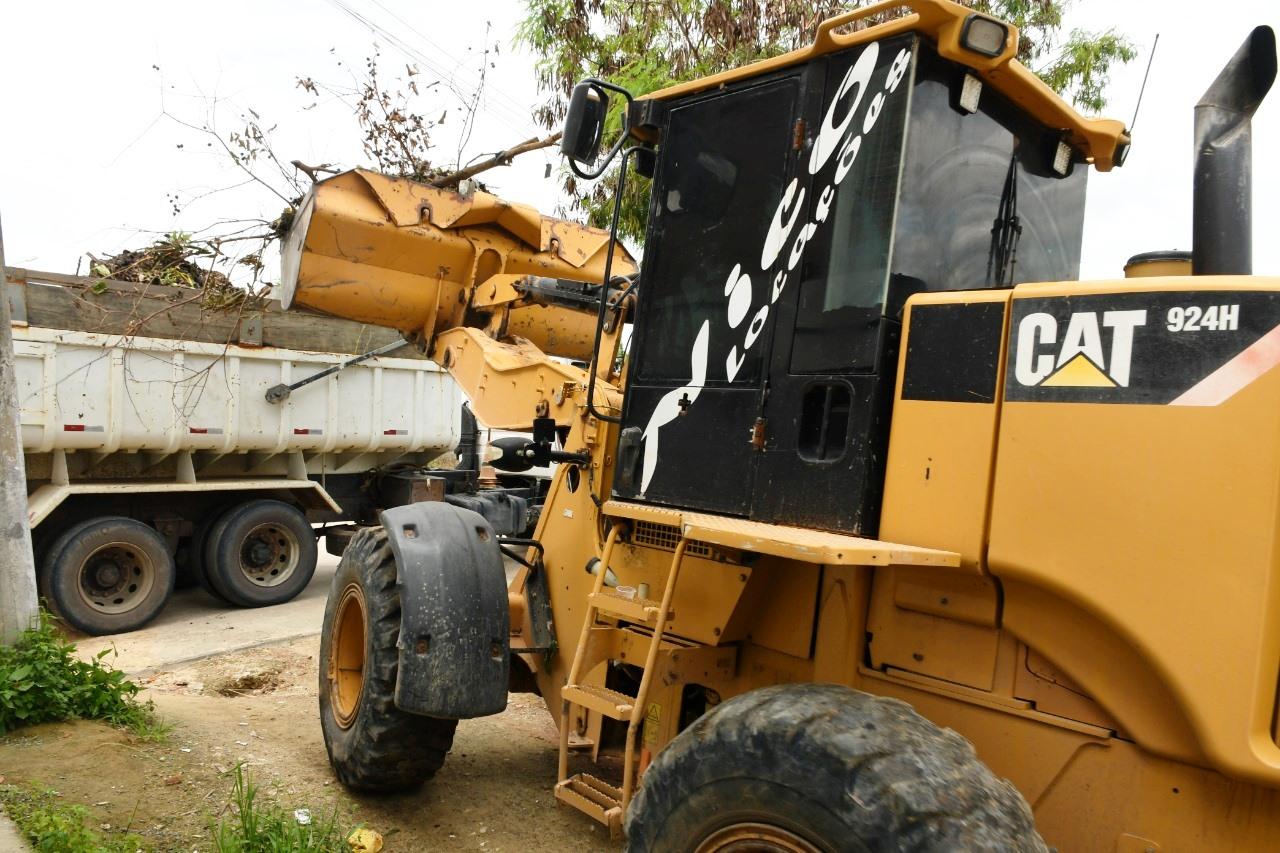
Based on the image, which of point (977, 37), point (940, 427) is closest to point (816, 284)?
point (940, 427)

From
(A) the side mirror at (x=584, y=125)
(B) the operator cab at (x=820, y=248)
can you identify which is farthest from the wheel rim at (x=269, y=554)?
(A) the side mirror at (x=584, y=125)

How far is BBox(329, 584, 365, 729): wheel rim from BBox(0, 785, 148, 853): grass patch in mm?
966

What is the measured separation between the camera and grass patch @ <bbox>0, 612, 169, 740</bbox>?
175 inches

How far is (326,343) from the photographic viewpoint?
8.92 meters

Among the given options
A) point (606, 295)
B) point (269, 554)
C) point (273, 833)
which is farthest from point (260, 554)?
point (606, 295)

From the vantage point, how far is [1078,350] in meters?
2.24

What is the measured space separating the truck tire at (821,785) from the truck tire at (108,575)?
6581 millimetres

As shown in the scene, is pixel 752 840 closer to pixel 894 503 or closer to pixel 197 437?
pixel 894 503

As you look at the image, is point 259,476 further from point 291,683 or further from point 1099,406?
point 1099,406

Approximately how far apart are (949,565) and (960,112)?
1357 mm

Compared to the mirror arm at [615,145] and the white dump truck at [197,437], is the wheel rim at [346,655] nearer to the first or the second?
the mirror arm at [615,145]

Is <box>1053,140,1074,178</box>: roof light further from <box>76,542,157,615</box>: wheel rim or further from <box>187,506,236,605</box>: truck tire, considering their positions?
<box>187,506,236,605</box>: truck tire

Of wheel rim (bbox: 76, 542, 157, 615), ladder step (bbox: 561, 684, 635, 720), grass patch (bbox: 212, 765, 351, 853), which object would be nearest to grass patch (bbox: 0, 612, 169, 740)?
grass patch (bbox: 212, 765, 351, 853)

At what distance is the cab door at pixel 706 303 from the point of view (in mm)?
3008
